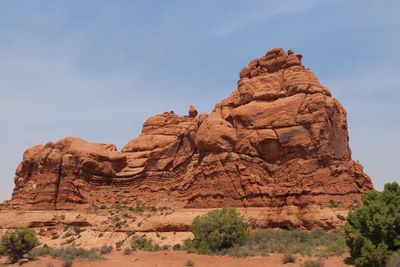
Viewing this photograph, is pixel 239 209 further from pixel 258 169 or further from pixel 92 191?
pixel 92 191

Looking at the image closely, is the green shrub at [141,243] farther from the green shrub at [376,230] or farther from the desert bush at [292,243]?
the green shrub at [376,230]

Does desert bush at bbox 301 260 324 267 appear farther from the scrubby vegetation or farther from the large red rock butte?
the large red rock butte

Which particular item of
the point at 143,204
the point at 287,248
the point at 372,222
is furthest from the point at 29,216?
the point at 372,222

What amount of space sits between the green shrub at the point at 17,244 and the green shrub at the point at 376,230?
1907 centimetres

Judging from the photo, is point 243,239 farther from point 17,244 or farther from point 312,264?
point 17,244

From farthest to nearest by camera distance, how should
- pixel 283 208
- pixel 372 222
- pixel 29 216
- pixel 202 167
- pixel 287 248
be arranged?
pixel 29 216, pixel 202 167, pixel 283 208, pixel 287 248, pixel 372 222

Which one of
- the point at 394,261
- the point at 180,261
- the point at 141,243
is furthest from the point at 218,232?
the point at 394,261

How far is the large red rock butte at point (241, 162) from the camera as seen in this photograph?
1571 inches

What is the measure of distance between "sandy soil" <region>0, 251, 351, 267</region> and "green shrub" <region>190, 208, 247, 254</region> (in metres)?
1.53

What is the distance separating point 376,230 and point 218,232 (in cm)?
1075

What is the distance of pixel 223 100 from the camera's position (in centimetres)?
4900

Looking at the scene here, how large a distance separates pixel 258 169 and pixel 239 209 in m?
3.73

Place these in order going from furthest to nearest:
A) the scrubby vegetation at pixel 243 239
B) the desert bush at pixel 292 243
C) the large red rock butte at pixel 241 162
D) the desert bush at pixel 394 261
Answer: the large red rock butte at pixel 241 162, the scrubby vegetation at pixel 243 239, the desert bush at pixel 292 243, the desert bush at pixel 394 261

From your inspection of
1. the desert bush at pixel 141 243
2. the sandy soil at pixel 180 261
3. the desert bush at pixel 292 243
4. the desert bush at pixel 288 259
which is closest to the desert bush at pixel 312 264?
the sandy soil at pixel 180 261
